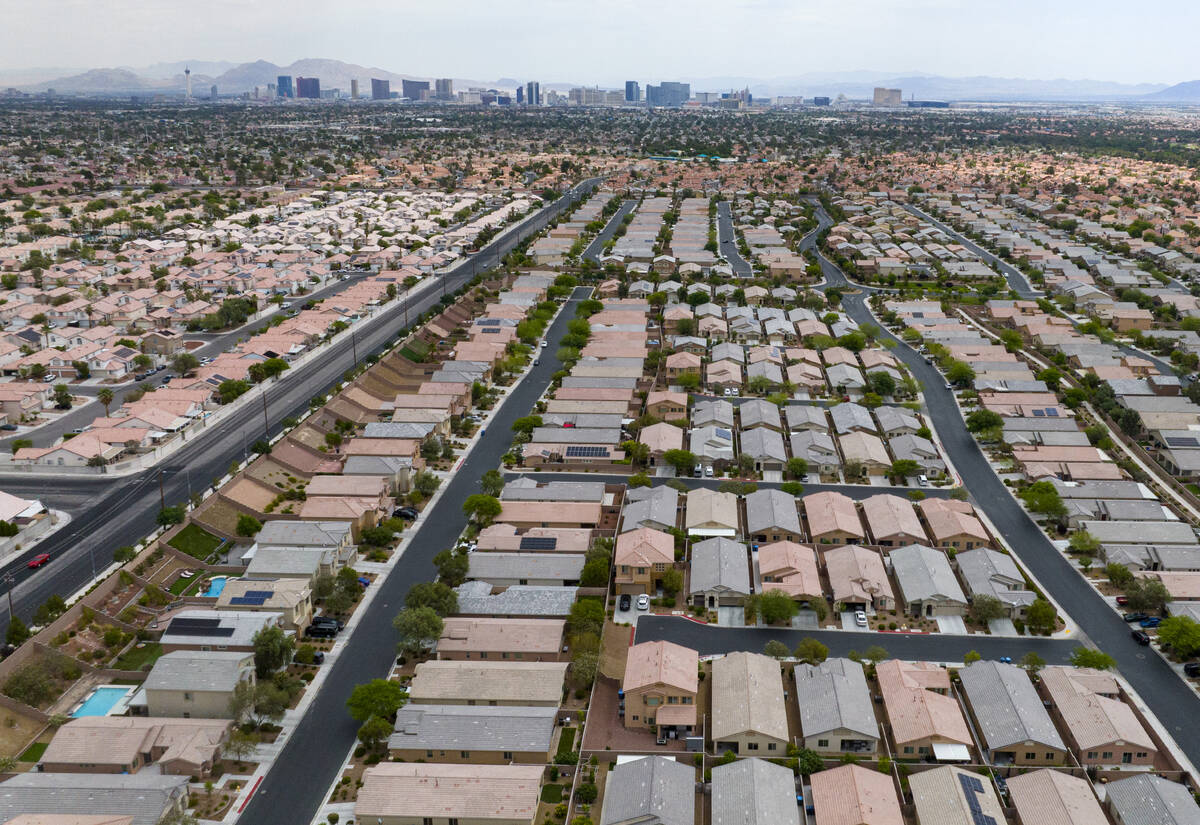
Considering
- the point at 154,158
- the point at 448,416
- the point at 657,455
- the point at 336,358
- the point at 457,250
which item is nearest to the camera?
the point at 657,455

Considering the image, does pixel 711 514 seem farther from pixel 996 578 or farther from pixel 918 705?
pixel 918 705

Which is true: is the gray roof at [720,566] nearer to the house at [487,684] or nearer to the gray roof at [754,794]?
the house at [487,684]

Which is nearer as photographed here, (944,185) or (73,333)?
(73,333)

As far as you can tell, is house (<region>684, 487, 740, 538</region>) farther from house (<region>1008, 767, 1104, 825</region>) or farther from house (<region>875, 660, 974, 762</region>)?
house (<region>1008, 767, 1104, 825</region>)

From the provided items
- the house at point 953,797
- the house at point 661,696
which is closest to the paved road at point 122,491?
the house at point 661,696

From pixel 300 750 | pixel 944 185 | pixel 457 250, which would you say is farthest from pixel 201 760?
pixel 944 185

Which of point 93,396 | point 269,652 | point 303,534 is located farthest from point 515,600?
point 93,396

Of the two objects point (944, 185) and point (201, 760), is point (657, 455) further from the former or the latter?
point (944, 185)
